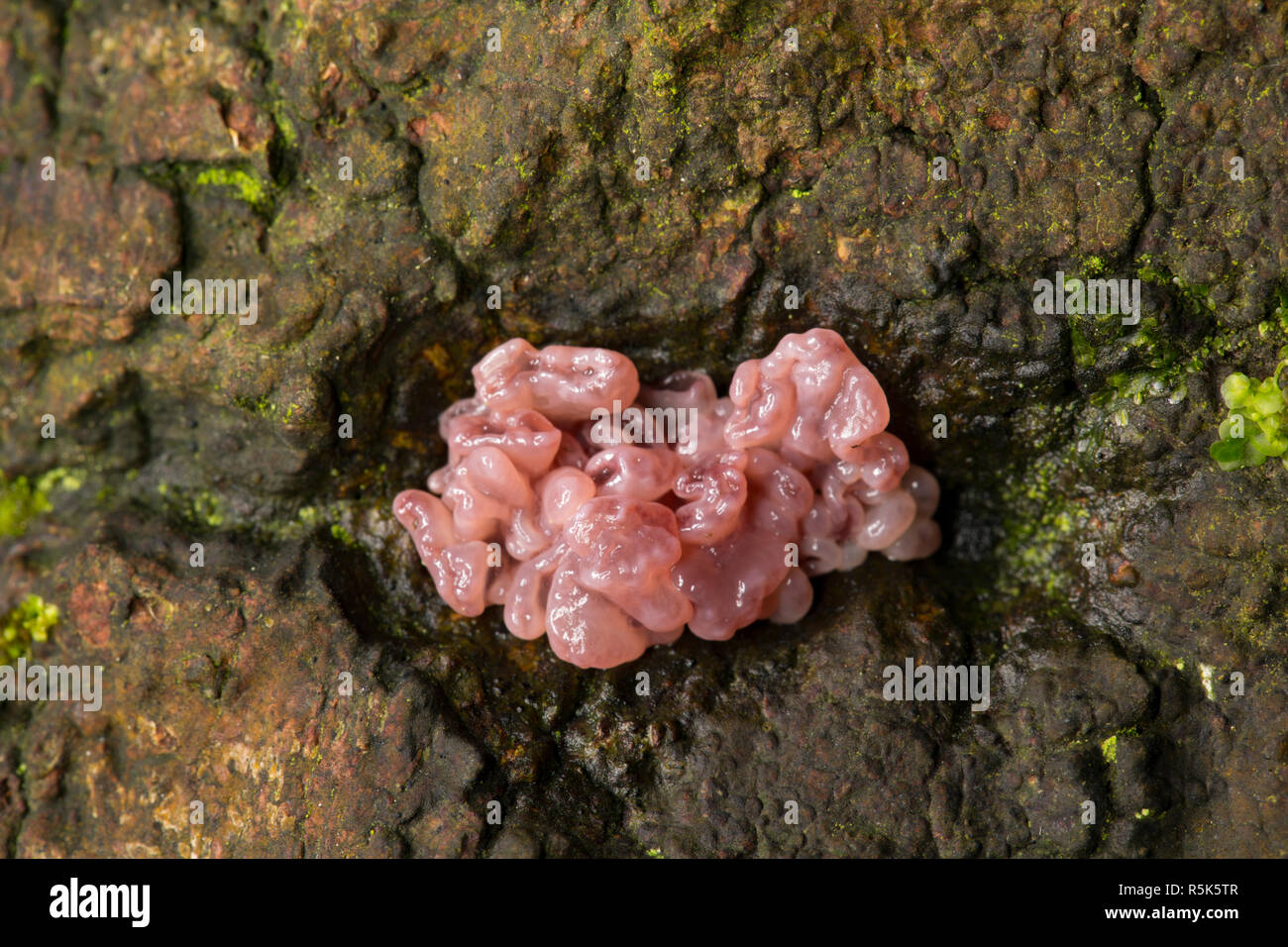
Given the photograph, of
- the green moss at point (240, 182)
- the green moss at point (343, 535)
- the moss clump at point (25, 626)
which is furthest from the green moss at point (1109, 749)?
the moss clump at point (25, 626)

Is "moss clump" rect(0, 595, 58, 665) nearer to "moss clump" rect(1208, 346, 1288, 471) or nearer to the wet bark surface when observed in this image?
the wet bark surface

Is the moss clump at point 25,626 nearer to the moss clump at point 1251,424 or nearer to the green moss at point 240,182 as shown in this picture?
the green moss at point 240,182

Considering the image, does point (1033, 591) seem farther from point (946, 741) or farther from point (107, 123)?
point (107, 123)

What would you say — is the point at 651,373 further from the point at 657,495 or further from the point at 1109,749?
the point at 1109,749

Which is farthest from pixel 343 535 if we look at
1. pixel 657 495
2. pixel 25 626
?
pixel 25 626

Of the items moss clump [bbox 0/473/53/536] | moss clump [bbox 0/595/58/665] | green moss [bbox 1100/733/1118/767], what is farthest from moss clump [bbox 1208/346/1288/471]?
moss clump [bbox 0/473/53/536]
